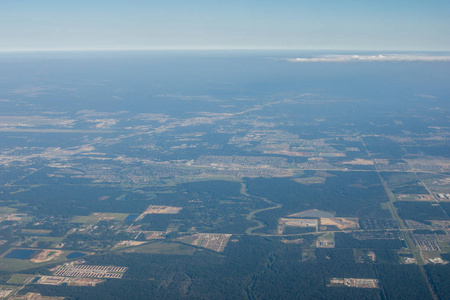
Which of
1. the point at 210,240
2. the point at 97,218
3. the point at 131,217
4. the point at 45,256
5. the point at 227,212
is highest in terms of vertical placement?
the point at 210,240

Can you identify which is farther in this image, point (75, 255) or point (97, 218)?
point (97, 218)

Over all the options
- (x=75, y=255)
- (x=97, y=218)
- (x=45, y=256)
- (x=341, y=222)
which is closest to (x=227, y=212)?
(x=341, y=222)

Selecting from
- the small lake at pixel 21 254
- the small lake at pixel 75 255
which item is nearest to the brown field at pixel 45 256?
the small lake at pixel 21 254

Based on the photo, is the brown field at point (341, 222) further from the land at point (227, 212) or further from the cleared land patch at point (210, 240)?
the cleared land patch at point (210, 240)

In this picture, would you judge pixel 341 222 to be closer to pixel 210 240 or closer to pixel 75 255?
pixel 210 240

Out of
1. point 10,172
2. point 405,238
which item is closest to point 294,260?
point 405,238

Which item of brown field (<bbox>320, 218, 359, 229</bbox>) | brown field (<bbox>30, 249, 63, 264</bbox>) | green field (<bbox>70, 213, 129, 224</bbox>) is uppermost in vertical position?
brown field (<bbox>320, 218, 359, 229</bbox>)

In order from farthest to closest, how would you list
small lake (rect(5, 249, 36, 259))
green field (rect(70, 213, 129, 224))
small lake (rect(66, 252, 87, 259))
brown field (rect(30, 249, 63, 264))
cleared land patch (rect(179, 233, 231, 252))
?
1. green field (rect(70, 213, 129, 224))
2. cleared land patch (rect(179, 233, 231, 252))
3. small lake (rect(5, 249, 36, 259))
4. small lake (rect(66, 252, 87, 259))
5. brown field (rect(30, 249, 63, 264))

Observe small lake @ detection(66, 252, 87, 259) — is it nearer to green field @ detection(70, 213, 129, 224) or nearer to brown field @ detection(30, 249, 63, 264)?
brown field @ detection(30, 249, 63, 264)

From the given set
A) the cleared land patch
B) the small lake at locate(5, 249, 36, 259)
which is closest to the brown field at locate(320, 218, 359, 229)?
the cleared land patch

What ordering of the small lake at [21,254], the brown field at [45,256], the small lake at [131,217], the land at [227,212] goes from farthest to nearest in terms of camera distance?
1. the small lake at [131,217]
2. the small lake at [21,254]
3. the brown field at [45,256]
4. the land at [227,212]

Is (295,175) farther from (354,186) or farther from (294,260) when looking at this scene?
(294,260)

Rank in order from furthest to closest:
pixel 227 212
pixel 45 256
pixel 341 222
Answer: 1. pixel 227 212
2. pixel 341 222
3. pixel 45 256
